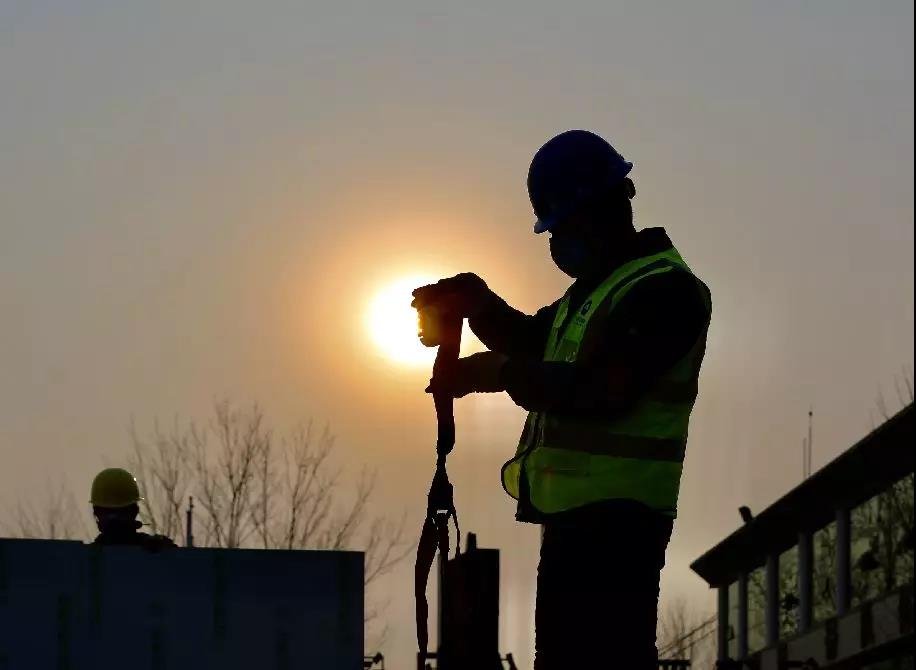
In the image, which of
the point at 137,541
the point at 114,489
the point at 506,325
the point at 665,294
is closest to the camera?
the point at 665,294

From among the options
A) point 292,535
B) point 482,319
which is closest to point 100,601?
point 482,319

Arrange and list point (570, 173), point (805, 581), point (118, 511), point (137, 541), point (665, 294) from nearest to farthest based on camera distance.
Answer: point (665, 294) → point (570, 173) → point (137, 541) → point (118, 511) → point (805, 581)

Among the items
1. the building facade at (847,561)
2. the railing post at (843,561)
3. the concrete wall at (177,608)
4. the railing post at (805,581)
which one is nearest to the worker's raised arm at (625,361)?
the concrete wall at (177,608)

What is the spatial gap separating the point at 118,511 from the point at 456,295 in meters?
6.92

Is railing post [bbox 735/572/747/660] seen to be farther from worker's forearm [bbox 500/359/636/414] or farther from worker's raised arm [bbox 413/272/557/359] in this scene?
worker's forearm [bbox 500/359/636/414]

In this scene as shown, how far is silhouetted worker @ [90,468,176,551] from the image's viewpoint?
39.7 feet

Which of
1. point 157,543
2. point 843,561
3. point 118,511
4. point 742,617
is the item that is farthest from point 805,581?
point 157,543

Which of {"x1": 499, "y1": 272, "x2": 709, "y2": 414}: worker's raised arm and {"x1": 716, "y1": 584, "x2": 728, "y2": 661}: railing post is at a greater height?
{"x1": 716, "y1": 584, "x2": 728, "y2": 661}: railing post

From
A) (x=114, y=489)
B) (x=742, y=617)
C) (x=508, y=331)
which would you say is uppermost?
(x=742, y=617)

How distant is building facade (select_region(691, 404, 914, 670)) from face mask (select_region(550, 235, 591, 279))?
3751 cm

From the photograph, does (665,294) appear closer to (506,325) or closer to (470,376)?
(470,376)

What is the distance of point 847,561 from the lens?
50156 millimetres

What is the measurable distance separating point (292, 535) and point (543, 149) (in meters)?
52.4

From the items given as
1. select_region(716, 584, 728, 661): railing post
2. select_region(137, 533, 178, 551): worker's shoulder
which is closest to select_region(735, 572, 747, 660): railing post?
select_region(716, 584, 728, 661): railing post
